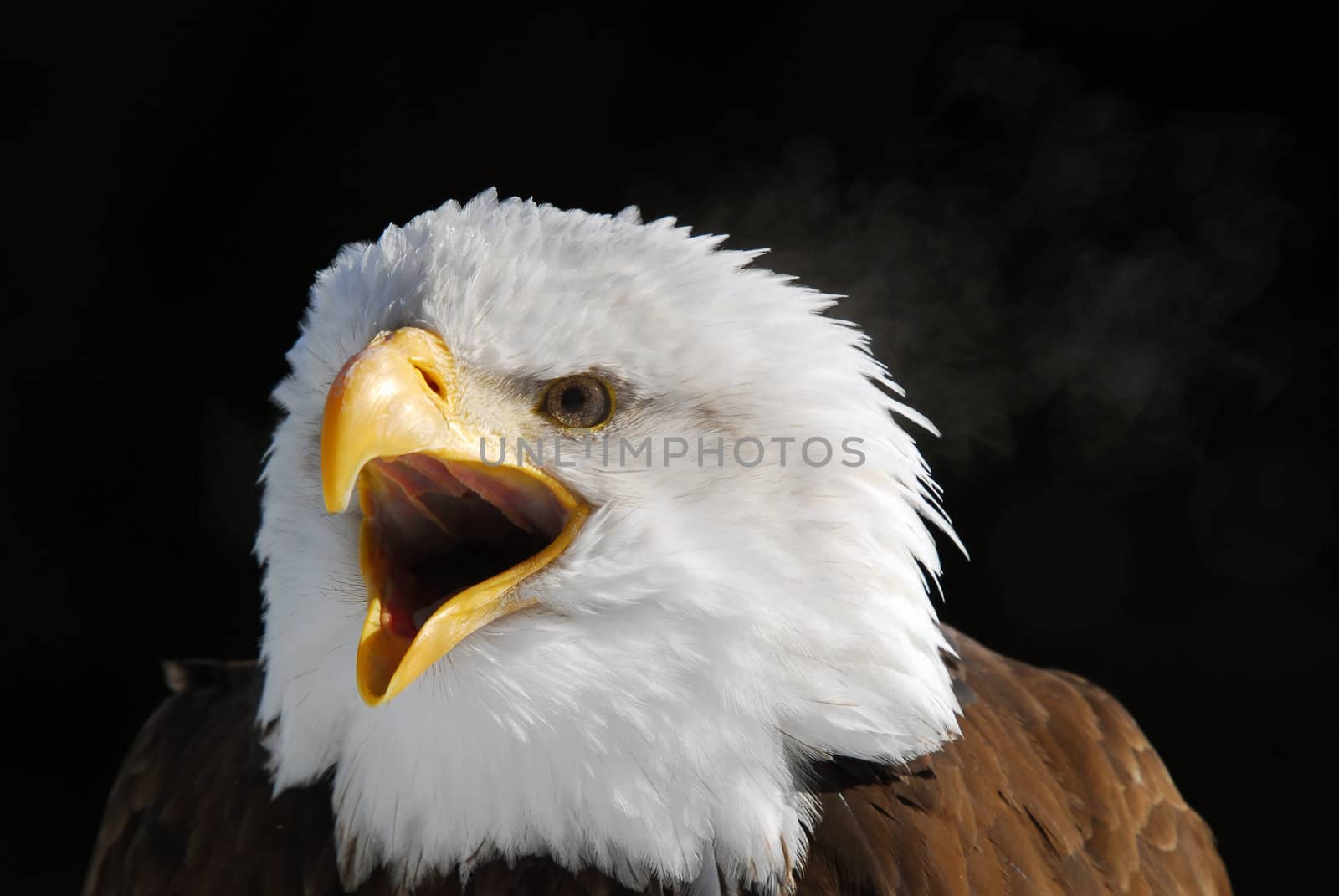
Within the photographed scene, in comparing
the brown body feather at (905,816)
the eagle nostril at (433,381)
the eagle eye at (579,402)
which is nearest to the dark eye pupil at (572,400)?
the eagle eye at (579,402)

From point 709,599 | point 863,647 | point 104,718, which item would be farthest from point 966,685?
point 104,718

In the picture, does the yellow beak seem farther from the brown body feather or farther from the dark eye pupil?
the brown body feather

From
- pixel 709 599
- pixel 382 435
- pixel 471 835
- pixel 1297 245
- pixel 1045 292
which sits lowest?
pixel 471 835

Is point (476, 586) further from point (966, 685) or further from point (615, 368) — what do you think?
point (966, 685)

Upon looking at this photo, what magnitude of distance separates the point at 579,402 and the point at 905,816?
54cm

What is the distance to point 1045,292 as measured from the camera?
1872 mm

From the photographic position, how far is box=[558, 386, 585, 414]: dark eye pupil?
3.44 feet

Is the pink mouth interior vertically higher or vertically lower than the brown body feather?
higher

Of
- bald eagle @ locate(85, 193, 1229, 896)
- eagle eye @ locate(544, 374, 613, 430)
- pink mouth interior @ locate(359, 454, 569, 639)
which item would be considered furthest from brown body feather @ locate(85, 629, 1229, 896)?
eagle eye @ locate(544, 374, 613, 430)

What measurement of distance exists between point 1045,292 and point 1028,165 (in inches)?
9.6

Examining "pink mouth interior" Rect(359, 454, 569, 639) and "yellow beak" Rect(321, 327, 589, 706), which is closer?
"yellow beak" Rect(321, 327, 589, 706)

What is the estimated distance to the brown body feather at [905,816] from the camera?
111cm

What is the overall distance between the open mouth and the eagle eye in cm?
6

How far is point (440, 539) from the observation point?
1172 millimetres
